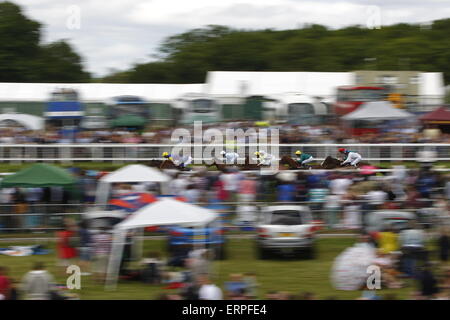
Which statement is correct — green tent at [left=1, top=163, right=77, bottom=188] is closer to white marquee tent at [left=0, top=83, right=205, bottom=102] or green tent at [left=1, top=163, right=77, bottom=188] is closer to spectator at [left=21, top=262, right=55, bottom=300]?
spectator at [left=21, top=262, right=55, bottom=300]

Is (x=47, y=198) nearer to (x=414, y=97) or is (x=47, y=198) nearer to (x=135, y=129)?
(x=135, y=129)

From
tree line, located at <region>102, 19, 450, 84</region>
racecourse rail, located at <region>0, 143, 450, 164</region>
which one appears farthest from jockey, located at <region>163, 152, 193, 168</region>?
tree line, located at <region>102, 19, 450, 84</region>

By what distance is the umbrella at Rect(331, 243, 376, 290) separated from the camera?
1335 centimetres

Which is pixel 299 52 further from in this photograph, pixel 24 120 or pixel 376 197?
pixel 376 197

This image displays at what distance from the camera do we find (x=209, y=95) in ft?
100

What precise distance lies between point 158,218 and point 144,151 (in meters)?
10.6

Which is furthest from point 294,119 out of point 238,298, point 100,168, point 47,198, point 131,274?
point 238,298

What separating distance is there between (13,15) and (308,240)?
5077cm

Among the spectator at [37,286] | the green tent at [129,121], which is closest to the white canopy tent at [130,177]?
the spectator at [37,286]

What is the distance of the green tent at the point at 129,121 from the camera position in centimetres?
2934

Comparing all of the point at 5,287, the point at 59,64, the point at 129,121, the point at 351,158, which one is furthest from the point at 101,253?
the point at 59,64

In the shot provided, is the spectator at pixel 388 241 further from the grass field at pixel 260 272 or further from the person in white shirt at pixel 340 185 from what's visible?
the person in white shirt at pixel 340 185

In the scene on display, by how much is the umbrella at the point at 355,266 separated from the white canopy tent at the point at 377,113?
14.1 meters

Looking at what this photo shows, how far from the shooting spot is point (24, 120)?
2941cm
